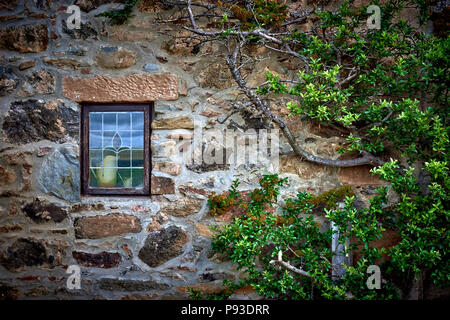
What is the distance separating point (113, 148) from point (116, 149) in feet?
0.07

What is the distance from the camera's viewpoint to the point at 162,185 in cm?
248

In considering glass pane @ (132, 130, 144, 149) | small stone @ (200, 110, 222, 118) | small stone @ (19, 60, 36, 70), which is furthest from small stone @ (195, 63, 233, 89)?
small stone @ (19, 60, 36, 70)

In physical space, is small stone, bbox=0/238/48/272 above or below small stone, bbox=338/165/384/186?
below

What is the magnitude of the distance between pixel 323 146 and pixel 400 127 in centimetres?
50

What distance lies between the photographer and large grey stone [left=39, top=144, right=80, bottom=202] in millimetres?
2521

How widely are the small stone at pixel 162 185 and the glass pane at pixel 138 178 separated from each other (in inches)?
4.7

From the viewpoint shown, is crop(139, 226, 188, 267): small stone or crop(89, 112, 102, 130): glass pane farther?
crop(89, 112, 102, 130): glass pane

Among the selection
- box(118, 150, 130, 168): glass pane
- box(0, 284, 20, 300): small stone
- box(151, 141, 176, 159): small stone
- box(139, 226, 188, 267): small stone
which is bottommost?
box(0, 284, 20, 300): small stone

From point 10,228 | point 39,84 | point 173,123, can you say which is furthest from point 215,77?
point 10,228

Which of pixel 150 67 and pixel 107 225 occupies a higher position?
pixel 150 67

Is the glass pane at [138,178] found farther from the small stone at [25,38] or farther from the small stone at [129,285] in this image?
the small stone at [25,38]

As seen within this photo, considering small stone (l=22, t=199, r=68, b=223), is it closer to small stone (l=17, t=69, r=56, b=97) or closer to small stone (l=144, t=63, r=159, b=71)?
small stone (l=17, t=69, r=56, b=97)

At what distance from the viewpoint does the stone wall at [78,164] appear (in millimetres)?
2473

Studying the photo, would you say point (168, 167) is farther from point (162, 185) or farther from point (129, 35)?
point (129, 35)
